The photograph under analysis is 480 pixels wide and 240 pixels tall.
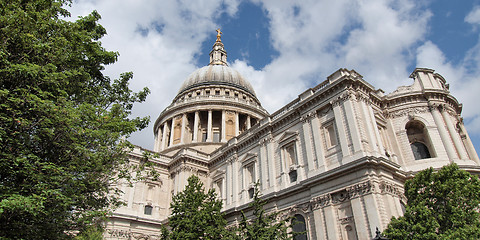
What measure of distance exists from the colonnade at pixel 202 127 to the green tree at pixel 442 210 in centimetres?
2830

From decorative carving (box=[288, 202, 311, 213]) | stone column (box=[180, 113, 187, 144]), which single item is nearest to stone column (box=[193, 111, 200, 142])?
stone column (box=[180, 113, 187, 144])

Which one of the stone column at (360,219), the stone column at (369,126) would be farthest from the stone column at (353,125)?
the stone column at (360,219)

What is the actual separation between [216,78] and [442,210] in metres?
41.5

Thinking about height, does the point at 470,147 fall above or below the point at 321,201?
above

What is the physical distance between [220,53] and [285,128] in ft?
129

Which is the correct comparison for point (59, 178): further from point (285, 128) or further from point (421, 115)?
point (421, 115)

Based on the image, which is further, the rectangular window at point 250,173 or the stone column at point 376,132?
the rectangular window at point 250,173

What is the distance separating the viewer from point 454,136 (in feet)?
77.4

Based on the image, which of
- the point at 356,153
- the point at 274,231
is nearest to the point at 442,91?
the point at 356,153

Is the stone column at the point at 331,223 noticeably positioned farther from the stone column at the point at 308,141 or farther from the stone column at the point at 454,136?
the stone column at the point at 454,136

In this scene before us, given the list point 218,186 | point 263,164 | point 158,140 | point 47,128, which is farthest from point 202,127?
point 47,128

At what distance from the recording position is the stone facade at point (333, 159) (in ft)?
64.8

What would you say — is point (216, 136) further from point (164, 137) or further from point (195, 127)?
point (164, 137)

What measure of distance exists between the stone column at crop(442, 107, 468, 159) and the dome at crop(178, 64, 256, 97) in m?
32.8
